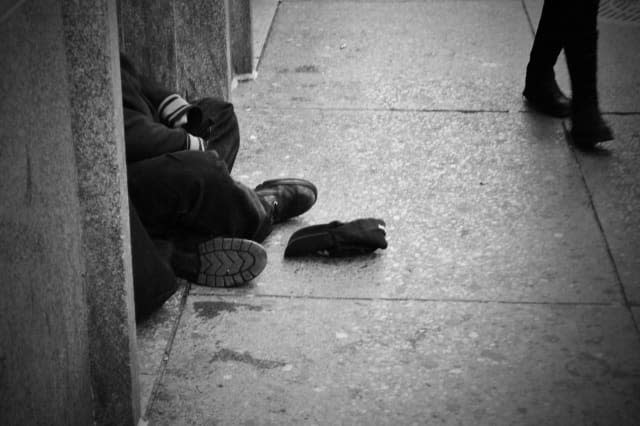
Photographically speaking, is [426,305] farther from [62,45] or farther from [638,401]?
[62,45]

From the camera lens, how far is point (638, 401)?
9.00 feet

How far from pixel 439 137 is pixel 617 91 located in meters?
1.13

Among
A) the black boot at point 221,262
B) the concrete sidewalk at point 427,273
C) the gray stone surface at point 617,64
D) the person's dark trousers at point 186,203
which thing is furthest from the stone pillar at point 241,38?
the black boot at point 221,262

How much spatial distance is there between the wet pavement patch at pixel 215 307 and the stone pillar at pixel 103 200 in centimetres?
64

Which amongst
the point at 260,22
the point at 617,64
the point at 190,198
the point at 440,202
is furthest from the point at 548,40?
the point at 190,198

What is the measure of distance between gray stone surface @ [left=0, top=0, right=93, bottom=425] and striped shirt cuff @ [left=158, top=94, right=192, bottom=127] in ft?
4.74

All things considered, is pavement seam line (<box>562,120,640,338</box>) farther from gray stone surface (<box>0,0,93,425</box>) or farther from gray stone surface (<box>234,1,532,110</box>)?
gray stone surface (<box>0,0,93,425</box>)

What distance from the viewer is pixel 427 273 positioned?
345 cm

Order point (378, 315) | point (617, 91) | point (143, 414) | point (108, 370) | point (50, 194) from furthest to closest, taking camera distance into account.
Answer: point (617, 91), point (378, 315), point (143, 414), point (108, 370), point (50, 194)

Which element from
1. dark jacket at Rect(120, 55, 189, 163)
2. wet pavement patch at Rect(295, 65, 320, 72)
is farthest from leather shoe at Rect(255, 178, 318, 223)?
wet pavement patch at Rect(295, 65, 320, 72)

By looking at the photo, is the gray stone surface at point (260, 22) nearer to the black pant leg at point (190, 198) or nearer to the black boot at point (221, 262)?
the black pant leg at point (190, 198)

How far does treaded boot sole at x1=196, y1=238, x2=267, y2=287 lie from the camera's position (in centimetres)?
327

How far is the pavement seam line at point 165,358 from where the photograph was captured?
2.73 m

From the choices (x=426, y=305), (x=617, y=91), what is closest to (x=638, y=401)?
(x=426, y=305)
